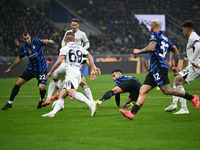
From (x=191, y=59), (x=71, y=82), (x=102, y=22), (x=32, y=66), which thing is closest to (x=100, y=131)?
(x=71, y=82)

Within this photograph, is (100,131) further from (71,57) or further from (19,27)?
(19,27)

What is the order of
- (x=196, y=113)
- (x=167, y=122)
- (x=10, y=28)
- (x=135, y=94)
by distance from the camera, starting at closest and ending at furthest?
(x=167, y=122)
(x=196, y=113)
(x=135, y=94)
(x=10, y=28)

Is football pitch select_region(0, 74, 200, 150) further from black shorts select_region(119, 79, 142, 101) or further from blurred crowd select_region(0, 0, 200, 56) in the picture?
blurred crowd select_region(0, 0, 200, 56)

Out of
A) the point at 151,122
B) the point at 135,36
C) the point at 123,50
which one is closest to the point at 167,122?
the point at 151,122

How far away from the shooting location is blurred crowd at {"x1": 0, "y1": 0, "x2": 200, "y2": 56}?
31.0 meters

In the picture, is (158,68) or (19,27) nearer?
(158,68)

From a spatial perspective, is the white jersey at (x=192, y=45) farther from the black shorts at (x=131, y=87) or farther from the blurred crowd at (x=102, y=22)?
the blurred crowd at (x=102, y=22)

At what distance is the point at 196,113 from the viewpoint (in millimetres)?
9047

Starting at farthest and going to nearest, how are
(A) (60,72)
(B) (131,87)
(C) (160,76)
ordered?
(A) (60,72)
(B) (131,87)
(C) (160,76)

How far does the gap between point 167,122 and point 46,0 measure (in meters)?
33.1

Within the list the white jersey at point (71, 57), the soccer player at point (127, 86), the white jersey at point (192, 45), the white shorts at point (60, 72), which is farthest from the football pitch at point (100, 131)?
the white shorts at point (60, 72)

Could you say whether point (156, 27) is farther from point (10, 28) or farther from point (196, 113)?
point (10, 28)

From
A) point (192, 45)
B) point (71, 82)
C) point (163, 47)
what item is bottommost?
point (71, 82)

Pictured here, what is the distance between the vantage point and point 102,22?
3800 cm
